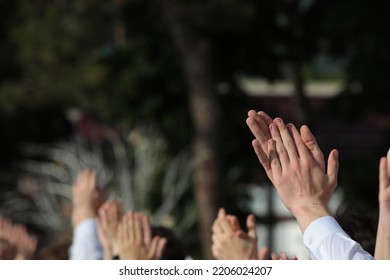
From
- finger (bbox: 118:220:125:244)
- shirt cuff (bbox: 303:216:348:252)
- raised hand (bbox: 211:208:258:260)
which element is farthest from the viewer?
finger (bbox: 118:220:125:244)

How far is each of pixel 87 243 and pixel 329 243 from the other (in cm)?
212

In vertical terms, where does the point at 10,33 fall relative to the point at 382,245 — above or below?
above

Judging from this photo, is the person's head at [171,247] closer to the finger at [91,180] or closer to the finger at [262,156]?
the finger at [91,180]

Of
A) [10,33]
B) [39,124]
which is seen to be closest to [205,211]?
[10,33]

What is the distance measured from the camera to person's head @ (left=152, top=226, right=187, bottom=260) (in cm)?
424

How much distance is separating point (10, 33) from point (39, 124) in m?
2.98

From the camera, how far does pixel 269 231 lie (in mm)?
15055

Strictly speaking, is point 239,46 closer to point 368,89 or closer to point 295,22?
point 295,22

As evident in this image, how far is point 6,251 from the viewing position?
4.88 m

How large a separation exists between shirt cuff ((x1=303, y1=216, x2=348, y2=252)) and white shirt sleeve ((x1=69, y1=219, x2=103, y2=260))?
76.6 inches

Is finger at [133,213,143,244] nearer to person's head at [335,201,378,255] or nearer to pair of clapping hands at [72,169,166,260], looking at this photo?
pair of clapping hands at [72,169,166,260]

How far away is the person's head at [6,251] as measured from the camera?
482cm

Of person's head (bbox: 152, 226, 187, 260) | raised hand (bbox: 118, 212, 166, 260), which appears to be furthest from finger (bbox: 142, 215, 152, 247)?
person's head (bbox: 152, 226, 187, 260)
